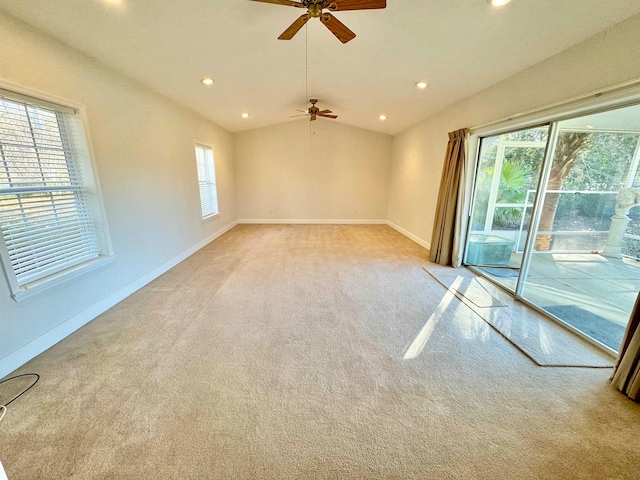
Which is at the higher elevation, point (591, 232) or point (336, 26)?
point (336, 26)

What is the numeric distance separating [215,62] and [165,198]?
→ 195 cm

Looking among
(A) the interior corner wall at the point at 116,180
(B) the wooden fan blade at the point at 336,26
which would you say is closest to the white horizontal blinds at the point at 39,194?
(A) the interior corner wall at the point at 116,180

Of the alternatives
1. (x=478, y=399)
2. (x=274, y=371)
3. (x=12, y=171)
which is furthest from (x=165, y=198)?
(x=478, y=399)

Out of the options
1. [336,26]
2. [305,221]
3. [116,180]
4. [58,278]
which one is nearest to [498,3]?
[336,26]

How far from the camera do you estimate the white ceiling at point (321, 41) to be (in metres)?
1.94

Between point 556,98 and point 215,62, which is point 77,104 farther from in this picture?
point 556,98

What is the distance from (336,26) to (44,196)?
2.75 metres

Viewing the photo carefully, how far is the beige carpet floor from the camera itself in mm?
1267

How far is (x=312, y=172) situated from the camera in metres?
7.15

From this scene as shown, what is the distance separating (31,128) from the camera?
81.2 inches

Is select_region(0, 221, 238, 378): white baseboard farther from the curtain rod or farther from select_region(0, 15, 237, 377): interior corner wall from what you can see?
the curtain rod

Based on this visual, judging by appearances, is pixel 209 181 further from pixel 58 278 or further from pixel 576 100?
pixel 576 100

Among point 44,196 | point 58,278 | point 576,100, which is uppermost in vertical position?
point 576,100

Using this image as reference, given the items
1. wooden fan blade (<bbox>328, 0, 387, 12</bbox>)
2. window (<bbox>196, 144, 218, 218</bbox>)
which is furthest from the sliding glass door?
window (<bbox>196, 144, 218, 218</bbox>)
